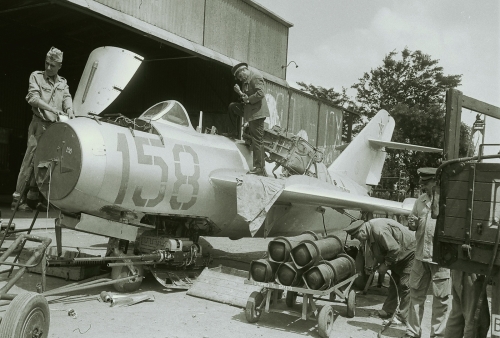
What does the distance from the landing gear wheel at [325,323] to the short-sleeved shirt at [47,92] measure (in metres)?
5.16

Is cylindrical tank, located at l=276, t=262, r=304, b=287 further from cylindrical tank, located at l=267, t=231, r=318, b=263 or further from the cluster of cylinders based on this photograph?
cylindrical tank, located at l=267, t=231, r=318, b=263

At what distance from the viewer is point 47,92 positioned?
7402 millimetres

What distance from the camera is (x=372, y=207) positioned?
944 centimetres

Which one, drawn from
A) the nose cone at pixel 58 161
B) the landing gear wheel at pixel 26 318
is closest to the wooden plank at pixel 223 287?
the nose cone at pixel 58 161

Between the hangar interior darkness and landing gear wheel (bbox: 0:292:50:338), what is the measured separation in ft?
39.7

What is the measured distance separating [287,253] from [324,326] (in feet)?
3.84

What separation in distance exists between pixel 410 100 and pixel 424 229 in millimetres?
39639

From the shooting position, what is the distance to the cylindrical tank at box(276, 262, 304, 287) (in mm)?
6441

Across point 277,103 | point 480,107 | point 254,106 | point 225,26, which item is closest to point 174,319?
point 254,106

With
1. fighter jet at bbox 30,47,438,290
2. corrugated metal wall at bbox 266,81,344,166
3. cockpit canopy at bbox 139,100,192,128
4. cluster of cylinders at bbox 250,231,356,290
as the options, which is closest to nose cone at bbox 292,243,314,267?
cluster of cylinders at bbox 250,231,356,290

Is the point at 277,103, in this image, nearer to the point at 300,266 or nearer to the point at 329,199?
the point at 329,199

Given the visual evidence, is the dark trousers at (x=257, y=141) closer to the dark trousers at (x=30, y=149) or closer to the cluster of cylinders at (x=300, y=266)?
the cluster of cylinders at (x=300, y=266)

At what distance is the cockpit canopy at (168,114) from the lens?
834cm

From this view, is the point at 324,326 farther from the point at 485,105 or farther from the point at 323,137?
the point at 323,137
